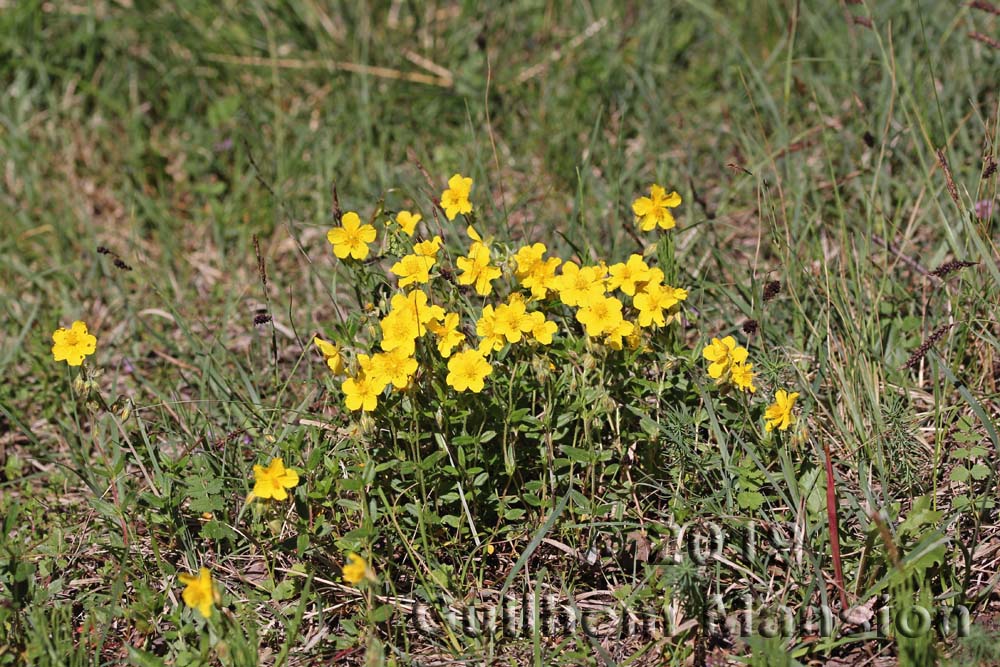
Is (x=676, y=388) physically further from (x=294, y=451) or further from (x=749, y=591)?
(x=294, y=451)

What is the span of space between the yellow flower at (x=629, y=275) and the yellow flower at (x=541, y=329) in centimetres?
21

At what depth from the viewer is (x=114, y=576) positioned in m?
2.69

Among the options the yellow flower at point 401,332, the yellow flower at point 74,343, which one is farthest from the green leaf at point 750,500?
the yellow flower at point 74,343

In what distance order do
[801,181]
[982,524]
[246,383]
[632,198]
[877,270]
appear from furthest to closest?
[632,198] < [801,181] < [877,270] < [246,383] < [982,524]

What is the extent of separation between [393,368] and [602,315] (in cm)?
56

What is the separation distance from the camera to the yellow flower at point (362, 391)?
240 centimetres

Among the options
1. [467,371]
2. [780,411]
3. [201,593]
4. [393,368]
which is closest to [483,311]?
[467,371]

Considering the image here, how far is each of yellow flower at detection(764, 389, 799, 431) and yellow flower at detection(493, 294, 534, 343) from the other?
66 centimetres

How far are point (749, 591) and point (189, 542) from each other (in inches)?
61.0

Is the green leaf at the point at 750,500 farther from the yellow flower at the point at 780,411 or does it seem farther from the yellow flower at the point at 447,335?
the yellow flower at the point at 447,335

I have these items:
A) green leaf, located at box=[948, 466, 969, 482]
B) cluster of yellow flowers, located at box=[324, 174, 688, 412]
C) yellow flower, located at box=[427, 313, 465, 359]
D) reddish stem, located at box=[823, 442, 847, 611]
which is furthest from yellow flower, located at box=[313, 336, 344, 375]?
green leaf, located at box=[948, 466, 969, 482]

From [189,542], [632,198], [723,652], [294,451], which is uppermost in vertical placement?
[632,198]

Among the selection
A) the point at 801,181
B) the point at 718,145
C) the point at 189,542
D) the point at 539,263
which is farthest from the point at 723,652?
the point at 718,145

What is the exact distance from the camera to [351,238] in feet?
8.61
